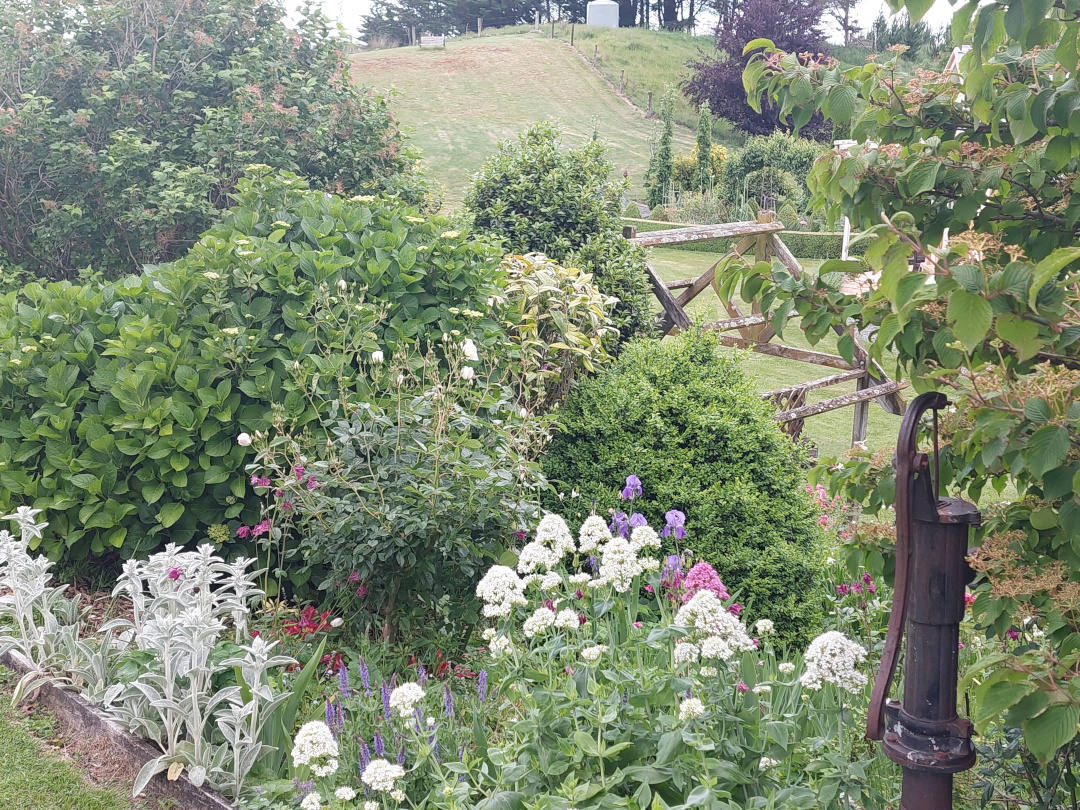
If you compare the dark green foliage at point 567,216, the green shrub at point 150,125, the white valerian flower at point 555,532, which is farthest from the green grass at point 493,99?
the white valerian flower at point 555,532

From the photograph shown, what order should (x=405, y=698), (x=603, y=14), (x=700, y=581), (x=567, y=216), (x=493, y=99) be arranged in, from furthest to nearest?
1. (x=603, y=14)
2. (x=493, y=99)
3. (x=567, y=216)
4. (x=700, y=581)
5. (x=405, y=698)

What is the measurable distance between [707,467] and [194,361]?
Answer: 242 cm

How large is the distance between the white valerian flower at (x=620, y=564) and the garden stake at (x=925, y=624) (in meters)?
0.80

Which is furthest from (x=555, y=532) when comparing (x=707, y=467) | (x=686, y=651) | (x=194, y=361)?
(x=194, y=361)

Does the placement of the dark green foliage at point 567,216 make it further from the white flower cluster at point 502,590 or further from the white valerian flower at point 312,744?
the white valerian flower at point 312,744

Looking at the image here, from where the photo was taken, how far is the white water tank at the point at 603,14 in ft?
160

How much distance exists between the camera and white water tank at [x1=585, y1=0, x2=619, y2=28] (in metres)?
48.9

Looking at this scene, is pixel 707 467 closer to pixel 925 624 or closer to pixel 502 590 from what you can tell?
pixel 502 590

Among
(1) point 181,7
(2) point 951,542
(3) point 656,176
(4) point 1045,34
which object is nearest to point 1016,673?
(2) point 951,542

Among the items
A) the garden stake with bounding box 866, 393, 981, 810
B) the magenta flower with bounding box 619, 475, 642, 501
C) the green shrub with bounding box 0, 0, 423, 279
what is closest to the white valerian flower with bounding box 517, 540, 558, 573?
the garden stake with bounding box 866, 393, 981, 810

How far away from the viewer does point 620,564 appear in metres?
2.35

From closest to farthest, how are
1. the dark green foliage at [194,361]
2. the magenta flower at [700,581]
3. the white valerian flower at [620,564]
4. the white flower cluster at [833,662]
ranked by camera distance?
the white flower cluster at [833,662], the white valerian flower at [620,564], the magenta flower at [700,581], the dark green foliage at [194,361]

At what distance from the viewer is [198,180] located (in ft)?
20.8

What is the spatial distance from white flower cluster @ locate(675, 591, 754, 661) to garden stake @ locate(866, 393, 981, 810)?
1.40 feet
